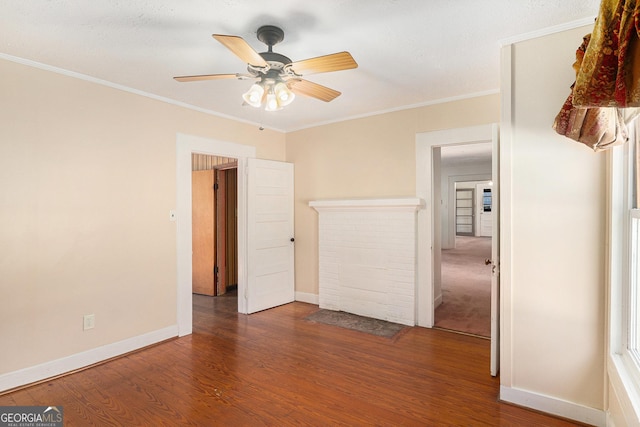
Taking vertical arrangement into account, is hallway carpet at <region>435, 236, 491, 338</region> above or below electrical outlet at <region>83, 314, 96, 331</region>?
below

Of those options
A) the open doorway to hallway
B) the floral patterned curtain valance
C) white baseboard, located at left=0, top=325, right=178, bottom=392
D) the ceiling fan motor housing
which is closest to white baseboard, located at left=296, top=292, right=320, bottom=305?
the open doorway to hallway

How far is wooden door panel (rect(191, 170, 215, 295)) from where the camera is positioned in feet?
16.6

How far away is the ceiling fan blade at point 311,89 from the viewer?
7.36 feet

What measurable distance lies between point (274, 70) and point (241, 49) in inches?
13.8

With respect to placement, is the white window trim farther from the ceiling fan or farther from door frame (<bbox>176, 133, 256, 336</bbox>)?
door frame (<bbox>176, 133, 256, 336</bbox>)

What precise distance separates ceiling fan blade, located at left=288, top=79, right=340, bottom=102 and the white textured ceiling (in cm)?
29

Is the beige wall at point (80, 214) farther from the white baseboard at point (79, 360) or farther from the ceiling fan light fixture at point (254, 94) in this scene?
the ceiling fan light fixture at point (254, 94)

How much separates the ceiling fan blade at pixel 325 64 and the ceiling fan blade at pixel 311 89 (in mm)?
161

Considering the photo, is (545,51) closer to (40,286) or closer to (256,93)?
(256,93)

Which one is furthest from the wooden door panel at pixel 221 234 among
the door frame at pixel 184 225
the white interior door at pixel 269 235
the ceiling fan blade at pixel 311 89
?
the ceiling fan blade at pixel 311 89

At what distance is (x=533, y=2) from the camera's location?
1.85 m

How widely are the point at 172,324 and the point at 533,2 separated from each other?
12.7ft

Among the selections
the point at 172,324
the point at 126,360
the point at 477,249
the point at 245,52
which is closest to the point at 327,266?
the point at 172,324

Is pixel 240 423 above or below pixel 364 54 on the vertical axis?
below
